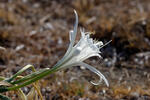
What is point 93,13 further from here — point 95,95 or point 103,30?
point 95,95

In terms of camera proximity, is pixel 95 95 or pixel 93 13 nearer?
pixel 95 95

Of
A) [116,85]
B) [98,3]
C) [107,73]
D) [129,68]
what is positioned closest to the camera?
[116,85]

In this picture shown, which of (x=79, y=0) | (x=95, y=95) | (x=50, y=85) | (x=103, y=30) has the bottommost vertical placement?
(x=95, y=95)

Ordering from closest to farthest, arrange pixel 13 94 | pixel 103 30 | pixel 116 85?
1. pixel 13 94
2. pixel 116 85
3. pixel 103 30

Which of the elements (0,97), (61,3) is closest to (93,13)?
(61,3)

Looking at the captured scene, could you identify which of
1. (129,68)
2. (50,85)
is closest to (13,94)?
(50,85)

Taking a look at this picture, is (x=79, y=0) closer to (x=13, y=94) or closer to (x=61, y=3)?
(x=61, y=3)

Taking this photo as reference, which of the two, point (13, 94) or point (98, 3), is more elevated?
point (98, 3)
